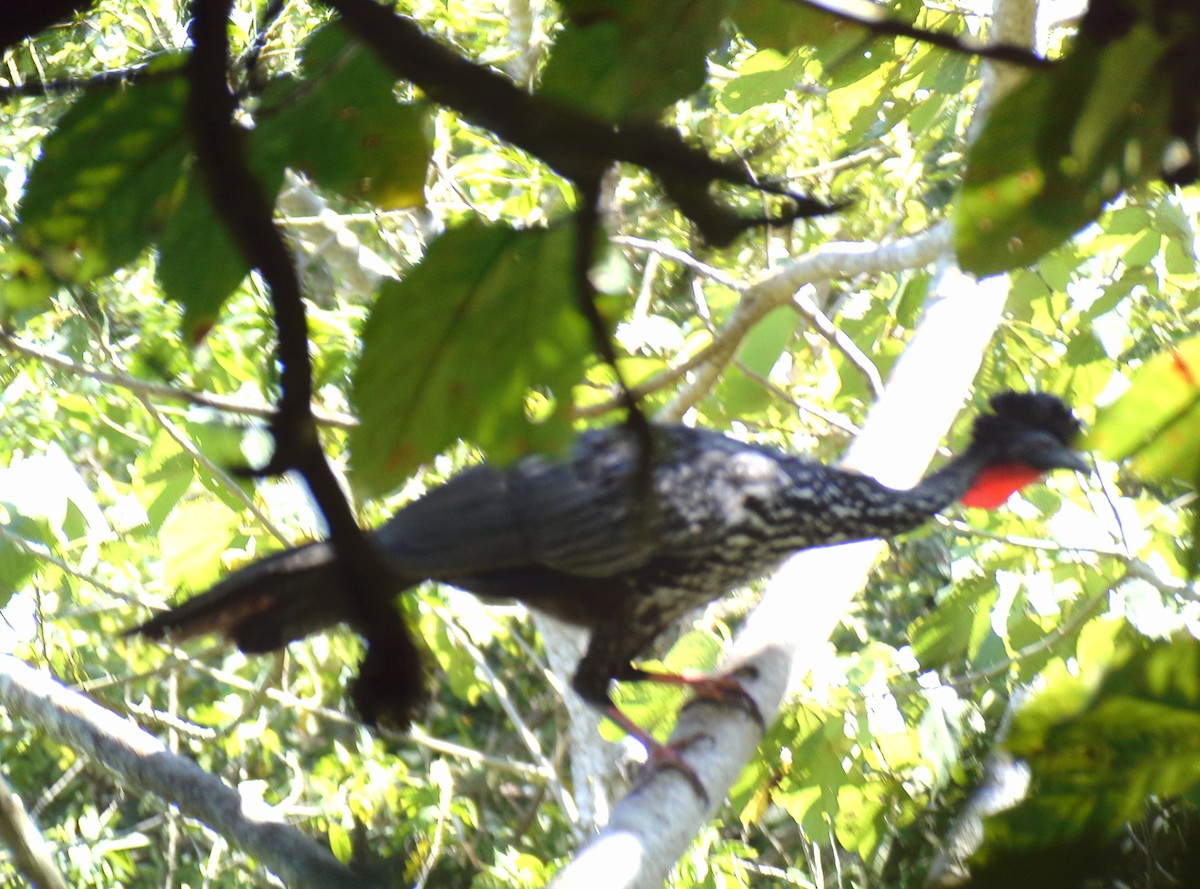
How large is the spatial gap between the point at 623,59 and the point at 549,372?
0.16 meters

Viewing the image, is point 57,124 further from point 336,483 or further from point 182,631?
point 182,631

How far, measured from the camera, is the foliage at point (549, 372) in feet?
1.98

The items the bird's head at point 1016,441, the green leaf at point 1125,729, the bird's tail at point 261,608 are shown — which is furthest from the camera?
the bird's head at point 1016,441

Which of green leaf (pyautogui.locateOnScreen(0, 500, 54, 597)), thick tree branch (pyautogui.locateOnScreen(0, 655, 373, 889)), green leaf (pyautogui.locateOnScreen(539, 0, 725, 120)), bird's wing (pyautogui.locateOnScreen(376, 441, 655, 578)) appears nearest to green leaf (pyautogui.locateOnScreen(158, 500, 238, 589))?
green leaf (pyautogui.locateOnScreen(0, 500, 54, 597))

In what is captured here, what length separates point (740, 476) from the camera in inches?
115

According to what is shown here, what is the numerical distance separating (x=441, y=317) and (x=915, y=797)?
12.9 feet

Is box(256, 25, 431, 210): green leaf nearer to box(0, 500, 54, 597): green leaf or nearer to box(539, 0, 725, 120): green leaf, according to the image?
box(539, 0, 725, 120): green leaf

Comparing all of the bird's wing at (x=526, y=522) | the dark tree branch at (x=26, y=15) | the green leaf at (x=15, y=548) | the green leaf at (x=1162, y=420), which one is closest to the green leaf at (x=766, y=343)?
the bird's wing at (x=526, y=522)

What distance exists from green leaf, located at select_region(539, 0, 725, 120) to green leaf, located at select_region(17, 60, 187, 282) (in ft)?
0.62

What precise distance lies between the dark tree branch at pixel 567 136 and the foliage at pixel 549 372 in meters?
0.02

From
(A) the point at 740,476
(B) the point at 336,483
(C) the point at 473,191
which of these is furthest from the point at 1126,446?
(C) the point at 473,191

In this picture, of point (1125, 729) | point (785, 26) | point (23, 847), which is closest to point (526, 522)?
point (23, 847)

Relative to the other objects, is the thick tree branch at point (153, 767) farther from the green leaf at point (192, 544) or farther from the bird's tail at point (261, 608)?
the green leaf at point (192, 544)

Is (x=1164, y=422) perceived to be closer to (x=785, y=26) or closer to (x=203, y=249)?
(x=785, y=26)
